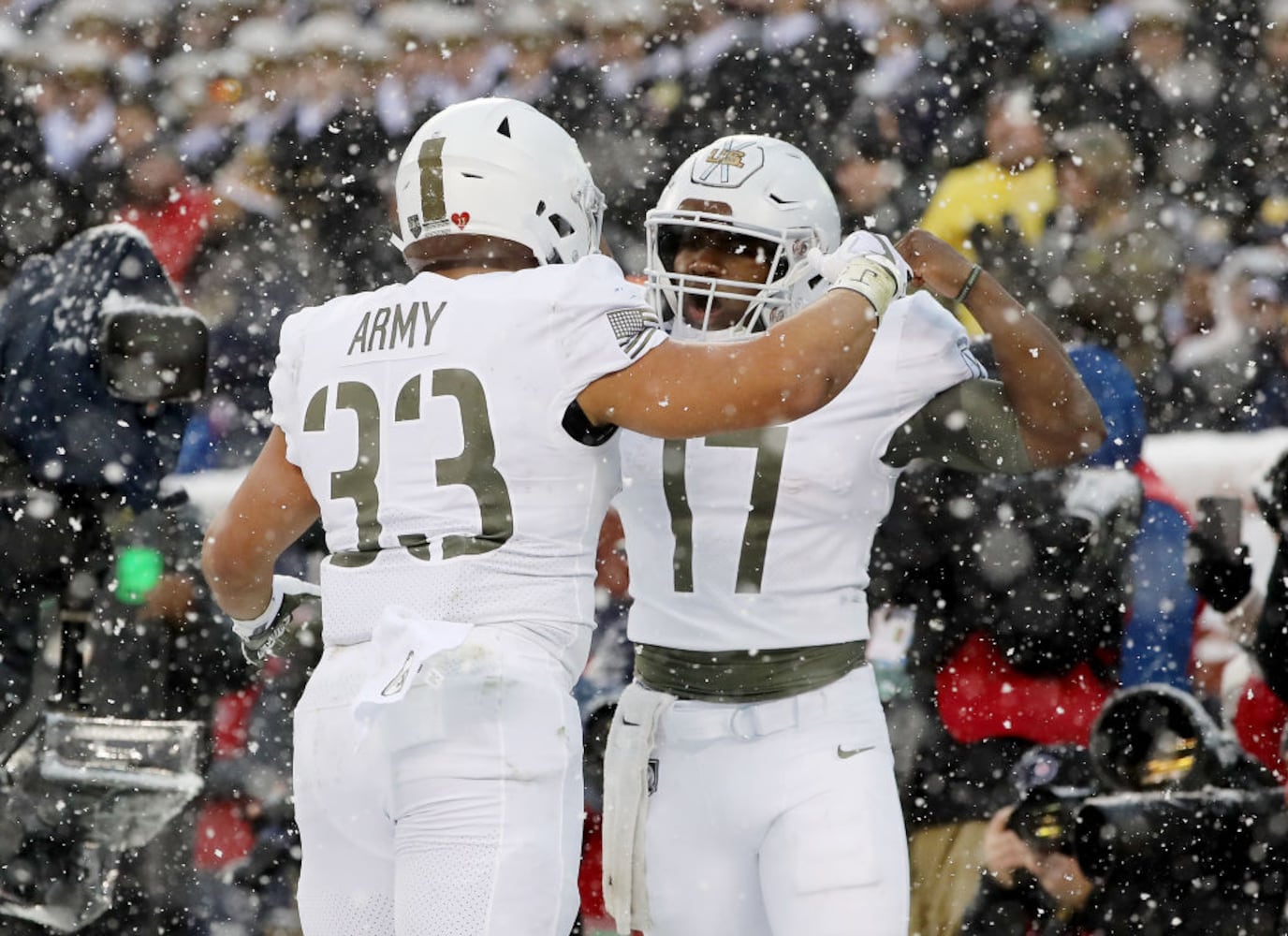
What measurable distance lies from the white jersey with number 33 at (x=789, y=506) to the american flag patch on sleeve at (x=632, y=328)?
0.63m

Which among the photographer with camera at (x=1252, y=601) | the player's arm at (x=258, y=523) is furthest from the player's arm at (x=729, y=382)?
the photographer with camera at (x=1252, y=601)

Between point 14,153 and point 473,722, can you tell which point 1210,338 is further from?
point 14,153

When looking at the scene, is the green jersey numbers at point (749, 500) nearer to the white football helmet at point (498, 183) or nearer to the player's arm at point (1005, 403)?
the player's arm at point (1005, 403)

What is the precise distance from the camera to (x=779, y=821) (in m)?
2.67

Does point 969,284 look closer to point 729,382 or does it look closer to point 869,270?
point 869,270

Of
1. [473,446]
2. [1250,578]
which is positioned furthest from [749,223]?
[1250,578]

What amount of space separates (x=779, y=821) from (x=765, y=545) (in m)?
0.44

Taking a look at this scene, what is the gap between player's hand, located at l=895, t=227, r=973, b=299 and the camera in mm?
2854

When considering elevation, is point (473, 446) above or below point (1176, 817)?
above

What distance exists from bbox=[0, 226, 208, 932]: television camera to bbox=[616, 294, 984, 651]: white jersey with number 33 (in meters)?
1.69

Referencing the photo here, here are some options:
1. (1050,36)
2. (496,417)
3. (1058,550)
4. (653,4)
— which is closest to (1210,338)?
(1058,550)

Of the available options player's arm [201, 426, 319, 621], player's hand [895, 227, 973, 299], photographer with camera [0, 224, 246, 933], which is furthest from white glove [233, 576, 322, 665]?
photographer with camera [0, 224, 246, 933]

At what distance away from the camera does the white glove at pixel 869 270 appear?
7.65 ft

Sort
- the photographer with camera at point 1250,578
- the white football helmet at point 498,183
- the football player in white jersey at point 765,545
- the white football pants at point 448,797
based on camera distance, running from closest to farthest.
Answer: the white football pants at point 448,797 < the white football helmet at point 498,183 < the football player in white jersey at point 765,545 < the photographer with camera at point 1250,578
